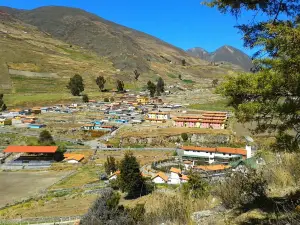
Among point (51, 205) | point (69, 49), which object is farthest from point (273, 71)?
point (69, 49)

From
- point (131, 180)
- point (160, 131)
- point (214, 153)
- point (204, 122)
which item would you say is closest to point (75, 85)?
point (160, 131)

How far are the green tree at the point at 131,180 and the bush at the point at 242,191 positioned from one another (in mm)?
22507

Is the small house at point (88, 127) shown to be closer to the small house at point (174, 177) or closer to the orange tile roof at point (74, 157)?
the orange tile roof at point (74, 157)

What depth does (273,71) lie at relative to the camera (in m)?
6.48

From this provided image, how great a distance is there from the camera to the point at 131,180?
31.0m

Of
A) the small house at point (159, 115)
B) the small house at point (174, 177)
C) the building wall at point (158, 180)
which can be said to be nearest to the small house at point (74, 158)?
the building wall at point (158, 180)

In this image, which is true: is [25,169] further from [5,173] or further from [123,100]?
[123,100]

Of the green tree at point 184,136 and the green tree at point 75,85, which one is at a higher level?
the green tree at point 75,85

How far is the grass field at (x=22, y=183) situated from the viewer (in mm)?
32906

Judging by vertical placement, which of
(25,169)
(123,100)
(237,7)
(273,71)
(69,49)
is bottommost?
(25,169)

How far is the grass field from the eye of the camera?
32906 millimetres

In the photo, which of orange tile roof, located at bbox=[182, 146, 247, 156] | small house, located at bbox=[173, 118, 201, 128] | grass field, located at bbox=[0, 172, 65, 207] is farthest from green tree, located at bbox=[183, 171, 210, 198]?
small house, located at bbox=[173, 118, 201, 128]

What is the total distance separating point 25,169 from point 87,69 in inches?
4164

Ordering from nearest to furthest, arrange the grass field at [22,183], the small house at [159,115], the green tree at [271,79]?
1. the green tree at [271,79]
2. the grass field at [22,183]
3. the small house at [159,115]
